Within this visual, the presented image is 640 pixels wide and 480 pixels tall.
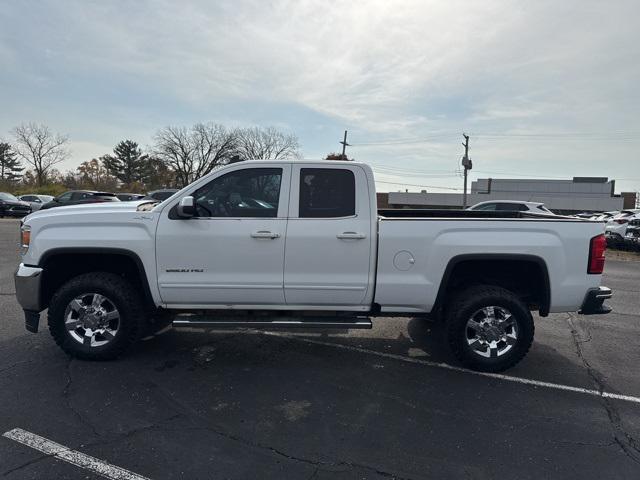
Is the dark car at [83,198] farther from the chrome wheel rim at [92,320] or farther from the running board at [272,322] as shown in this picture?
the running board at [272,322]

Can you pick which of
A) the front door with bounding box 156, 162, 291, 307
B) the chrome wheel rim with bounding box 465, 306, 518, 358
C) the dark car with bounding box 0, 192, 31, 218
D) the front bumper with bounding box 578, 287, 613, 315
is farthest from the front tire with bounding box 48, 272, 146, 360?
the dark car with bounding box 0, 192, 31, 218

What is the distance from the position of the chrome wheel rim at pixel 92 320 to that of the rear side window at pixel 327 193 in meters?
2.19

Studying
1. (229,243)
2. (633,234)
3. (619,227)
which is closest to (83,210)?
(229,243)

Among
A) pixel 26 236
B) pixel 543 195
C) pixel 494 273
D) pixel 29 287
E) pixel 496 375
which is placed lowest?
pixel 496 375

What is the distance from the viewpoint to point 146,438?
9.45 feet

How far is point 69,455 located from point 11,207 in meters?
25.4

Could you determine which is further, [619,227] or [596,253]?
[619,227]

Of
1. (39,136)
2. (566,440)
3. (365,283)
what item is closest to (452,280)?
(365,283)

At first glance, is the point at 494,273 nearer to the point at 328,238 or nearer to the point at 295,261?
the point at 328,238

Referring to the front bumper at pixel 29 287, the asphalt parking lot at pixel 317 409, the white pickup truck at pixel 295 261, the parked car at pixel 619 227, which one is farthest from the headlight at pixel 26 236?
the parked car at pixel 619 227

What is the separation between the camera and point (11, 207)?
2247cm

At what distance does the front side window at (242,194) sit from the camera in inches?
156

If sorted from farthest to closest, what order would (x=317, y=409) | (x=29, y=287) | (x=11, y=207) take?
(x=11, y=207)
(x=29, y=287)
(x=317, y=409)

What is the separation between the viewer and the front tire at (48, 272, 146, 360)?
3986mm
